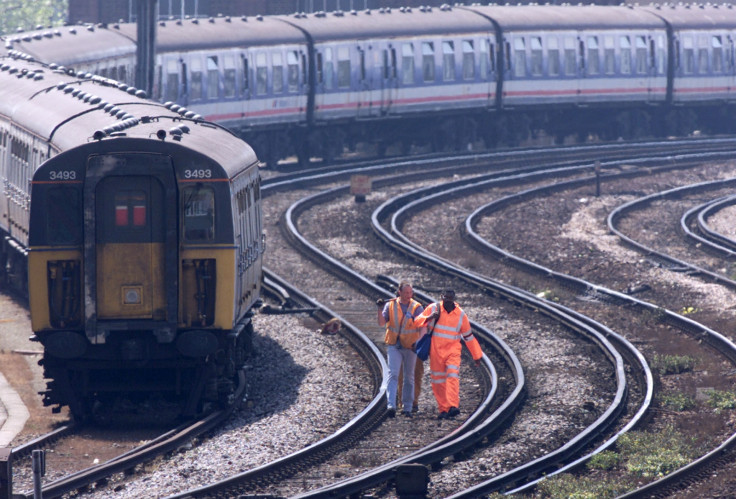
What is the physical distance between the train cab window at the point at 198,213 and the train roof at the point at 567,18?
2535 centimetres

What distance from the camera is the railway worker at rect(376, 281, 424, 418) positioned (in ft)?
43.5

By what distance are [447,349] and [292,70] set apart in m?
21.2

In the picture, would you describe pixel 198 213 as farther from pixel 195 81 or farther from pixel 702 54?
pixel 702 54

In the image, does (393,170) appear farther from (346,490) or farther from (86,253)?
(346,490)

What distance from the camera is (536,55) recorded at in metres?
37.3

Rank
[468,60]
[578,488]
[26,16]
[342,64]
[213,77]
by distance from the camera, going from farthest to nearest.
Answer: [26,16] → [468,60] → [342,64] → [213,77] → [578,488]

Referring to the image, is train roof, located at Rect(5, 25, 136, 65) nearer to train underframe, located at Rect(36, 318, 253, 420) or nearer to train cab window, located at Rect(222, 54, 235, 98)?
train cab window, located at Rect(222, 54, 235, 98)

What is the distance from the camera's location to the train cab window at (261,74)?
1277 inches

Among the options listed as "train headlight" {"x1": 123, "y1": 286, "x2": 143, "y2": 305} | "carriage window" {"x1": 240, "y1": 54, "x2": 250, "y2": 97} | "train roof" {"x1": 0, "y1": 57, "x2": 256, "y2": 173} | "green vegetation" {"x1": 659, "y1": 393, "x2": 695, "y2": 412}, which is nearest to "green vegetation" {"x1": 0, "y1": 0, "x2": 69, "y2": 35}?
"carriage window" {"x1": 240, "y1": 54, "x2": 250, "y2": 97}

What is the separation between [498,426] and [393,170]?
19682mm

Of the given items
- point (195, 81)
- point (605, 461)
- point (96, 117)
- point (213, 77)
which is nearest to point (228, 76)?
point (213, 77)

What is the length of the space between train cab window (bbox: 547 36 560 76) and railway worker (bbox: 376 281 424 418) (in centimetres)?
2541

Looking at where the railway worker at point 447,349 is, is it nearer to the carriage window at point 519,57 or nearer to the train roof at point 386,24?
the train roof at point 386,24

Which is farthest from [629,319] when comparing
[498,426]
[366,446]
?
[366,446]
